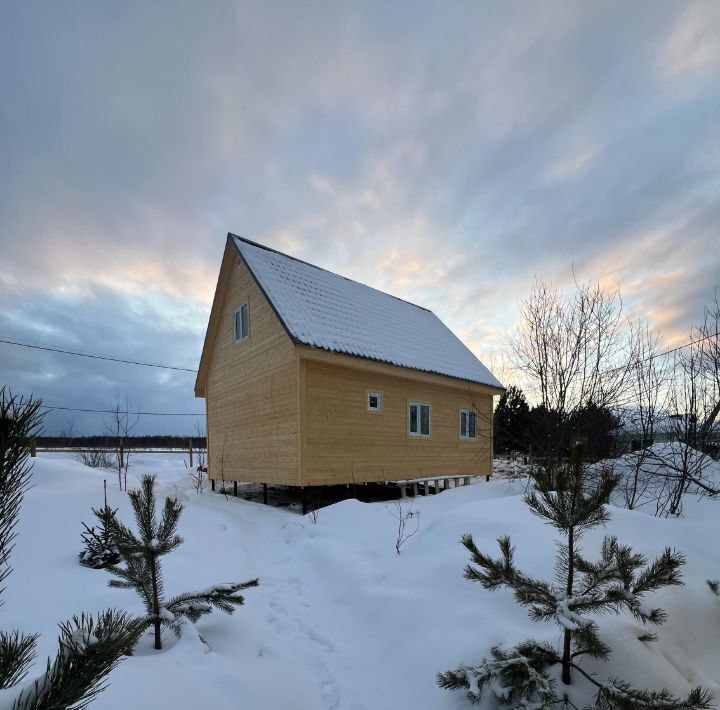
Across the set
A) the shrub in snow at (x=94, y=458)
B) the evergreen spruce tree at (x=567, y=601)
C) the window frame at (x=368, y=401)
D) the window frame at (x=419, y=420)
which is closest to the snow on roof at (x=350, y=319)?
the window frame at (x=368, y=401)

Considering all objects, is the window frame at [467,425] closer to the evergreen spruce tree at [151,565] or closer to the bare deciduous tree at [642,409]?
the bare deciduous tree at [642,409]

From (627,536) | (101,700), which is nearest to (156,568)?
(101,700)

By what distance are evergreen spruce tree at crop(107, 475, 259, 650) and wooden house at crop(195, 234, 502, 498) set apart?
6.37 metres

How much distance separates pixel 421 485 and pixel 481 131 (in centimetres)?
1095

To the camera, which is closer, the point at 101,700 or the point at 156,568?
the point at 101,700

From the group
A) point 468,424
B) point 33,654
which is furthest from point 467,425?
point 33,654

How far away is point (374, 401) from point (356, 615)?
7.60m

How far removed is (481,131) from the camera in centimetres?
889

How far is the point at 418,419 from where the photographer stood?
1305cm

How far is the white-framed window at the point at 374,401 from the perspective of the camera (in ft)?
37.8

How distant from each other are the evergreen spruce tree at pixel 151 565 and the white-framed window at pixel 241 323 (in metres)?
9.22

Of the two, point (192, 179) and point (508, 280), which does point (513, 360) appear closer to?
point (508, 280)

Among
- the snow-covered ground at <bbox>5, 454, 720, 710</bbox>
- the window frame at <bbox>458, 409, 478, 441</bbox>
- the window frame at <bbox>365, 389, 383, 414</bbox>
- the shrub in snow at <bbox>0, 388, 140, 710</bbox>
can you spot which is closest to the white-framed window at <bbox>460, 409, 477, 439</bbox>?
the window frame at <bbox>458, 409, 478, 441</bbox>

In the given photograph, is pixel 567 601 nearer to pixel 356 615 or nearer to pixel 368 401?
pixel 356 615
